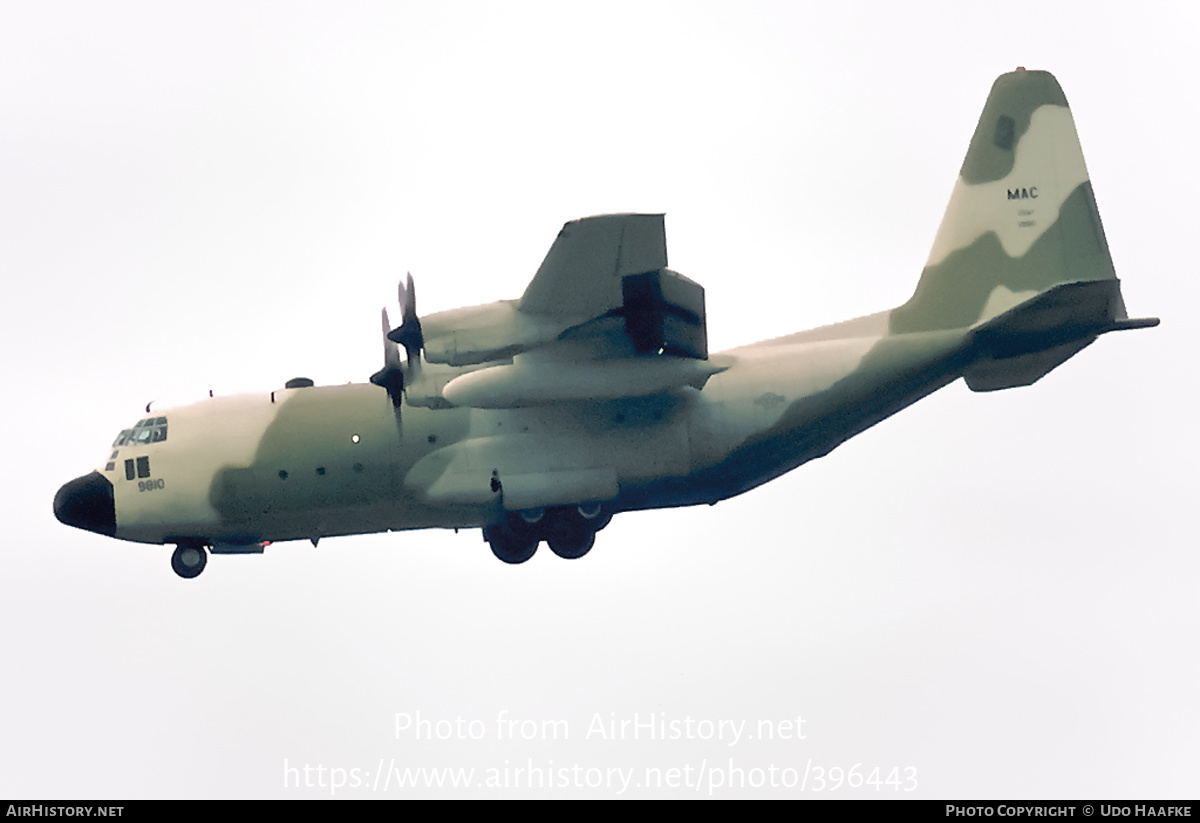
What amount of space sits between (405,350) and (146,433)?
417 cm

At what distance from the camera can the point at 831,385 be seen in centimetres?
2638

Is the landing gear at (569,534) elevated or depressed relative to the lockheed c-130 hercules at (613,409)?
depressed

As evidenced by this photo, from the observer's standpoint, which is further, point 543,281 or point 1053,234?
point 1053,234

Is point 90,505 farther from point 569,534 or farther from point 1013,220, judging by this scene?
point 1013,220

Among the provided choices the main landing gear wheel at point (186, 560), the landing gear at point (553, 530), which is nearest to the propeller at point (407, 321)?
the landing gear at point (553, 530)

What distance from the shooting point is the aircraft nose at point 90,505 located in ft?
87.9

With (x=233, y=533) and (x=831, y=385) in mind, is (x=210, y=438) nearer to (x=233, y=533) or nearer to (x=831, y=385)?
(x=233, y=533)

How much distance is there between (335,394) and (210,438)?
190 cm

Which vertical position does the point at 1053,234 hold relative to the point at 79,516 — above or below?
above

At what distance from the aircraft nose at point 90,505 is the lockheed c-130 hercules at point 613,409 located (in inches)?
1.3

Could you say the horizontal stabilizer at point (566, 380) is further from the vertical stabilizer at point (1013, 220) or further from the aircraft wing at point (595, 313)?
the vertical stabilizer at point (1013, 220)

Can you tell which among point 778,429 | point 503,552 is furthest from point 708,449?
point 503,552

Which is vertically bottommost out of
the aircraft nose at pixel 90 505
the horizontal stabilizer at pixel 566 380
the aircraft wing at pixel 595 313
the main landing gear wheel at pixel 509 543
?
the main landing gear wheel at pixel 509 543
